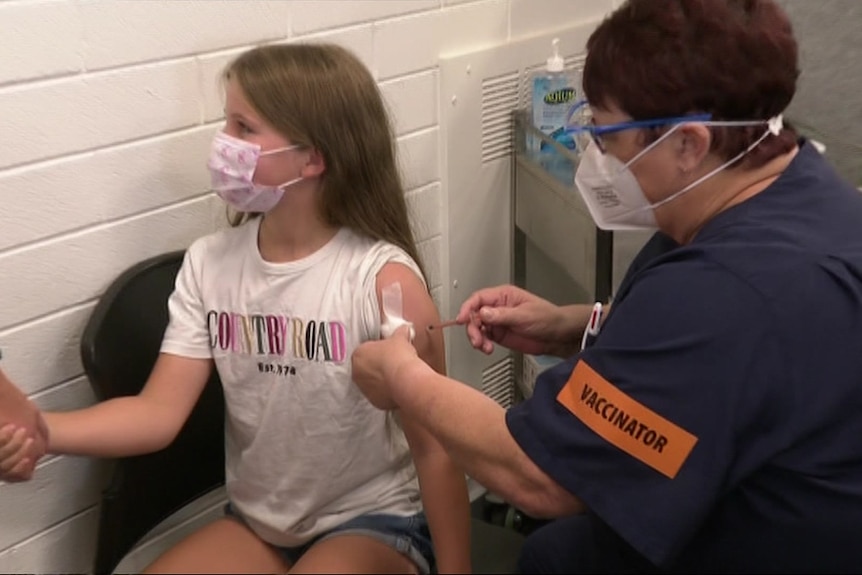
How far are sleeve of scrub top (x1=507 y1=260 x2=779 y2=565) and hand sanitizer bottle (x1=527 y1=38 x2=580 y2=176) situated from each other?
990 mm

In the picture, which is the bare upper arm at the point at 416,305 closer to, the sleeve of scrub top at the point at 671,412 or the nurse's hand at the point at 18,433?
the sleeve of scrub top at the point at 671,412

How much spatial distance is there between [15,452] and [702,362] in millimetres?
882

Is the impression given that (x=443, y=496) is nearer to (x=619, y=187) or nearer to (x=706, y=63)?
(x=619, y=187)

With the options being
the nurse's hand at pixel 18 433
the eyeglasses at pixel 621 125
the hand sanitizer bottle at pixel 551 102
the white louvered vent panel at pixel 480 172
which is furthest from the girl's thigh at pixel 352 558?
the hand sanitizer bottle at pixel 551 102

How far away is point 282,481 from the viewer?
1408mm

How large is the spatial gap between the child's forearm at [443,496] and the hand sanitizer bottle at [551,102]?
2.73 feet

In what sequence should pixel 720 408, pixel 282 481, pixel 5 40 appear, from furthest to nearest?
1. pixel 282 481
2. pixel 5 40
3. pixel 720 408

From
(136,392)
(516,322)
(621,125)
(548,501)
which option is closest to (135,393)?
(136,392)

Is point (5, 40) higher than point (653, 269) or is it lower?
higher

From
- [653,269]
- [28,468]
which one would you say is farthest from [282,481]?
[653,269]

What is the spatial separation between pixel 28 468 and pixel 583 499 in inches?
30.2

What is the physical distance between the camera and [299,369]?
1.37 meters

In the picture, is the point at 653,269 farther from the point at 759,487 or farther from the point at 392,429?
the point at 392,429

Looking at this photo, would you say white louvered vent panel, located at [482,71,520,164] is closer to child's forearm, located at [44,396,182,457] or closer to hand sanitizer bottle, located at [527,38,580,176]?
hand sanitizer bottle, located at [527,38,580,176]
